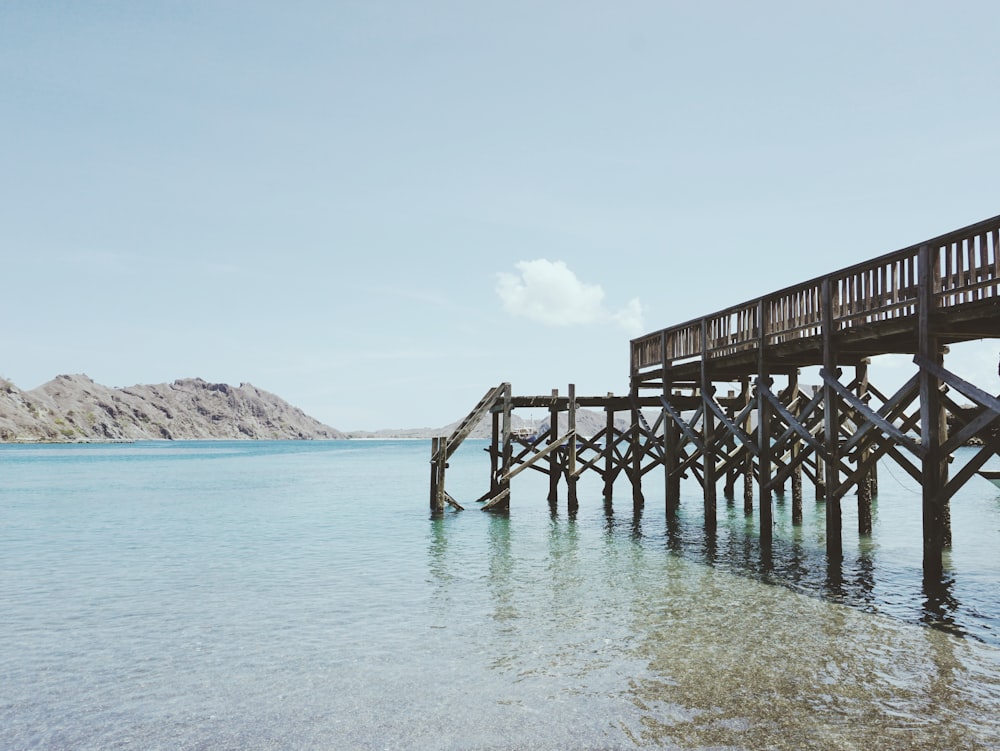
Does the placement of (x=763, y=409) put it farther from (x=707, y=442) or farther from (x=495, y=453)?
(x=495, y=453)

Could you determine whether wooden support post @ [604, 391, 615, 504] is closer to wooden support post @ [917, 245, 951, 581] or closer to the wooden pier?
the wooden pier

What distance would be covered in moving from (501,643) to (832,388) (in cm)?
787

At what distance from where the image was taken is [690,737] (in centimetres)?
605

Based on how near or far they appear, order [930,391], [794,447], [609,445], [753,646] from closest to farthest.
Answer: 1. [753,646]
2. [930,391]
3. [794,447]
4. [609,445]

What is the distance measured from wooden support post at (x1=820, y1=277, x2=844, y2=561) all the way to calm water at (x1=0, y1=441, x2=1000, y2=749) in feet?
2.11

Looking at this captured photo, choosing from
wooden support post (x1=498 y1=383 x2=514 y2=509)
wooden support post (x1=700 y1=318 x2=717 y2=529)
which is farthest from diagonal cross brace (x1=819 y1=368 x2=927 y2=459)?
wooden support post (x1=498 y1=383 x2=514 y2=509)

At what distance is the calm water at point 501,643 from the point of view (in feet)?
21.0

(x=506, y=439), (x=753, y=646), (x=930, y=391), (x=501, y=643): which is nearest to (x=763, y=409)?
(x=930, y=391)

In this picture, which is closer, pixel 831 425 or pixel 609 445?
pixel 831 425

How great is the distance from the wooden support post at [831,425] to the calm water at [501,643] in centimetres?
64

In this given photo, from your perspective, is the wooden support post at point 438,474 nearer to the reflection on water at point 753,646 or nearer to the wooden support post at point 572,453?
the wooden support post at point 572,453

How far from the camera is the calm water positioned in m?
6.39

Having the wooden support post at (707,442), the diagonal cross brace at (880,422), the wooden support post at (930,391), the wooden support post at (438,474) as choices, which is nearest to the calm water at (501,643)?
the wooden support post at (707,442)

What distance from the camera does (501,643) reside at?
894 centimetres
